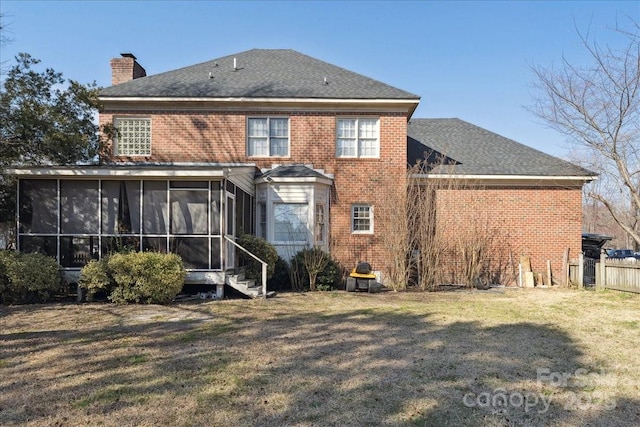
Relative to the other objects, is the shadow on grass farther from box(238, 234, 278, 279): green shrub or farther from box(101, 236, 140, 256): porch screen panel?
box(238, 234, 278, 279): green shrub

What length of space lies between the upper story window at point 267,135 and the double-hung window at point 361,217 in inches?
122

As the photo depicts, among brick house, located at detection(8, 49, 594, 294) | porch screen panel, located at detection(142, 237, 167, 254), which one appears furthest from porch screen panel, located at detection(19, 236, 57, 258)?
brick house, located at detection(8, 49, 594, 294)

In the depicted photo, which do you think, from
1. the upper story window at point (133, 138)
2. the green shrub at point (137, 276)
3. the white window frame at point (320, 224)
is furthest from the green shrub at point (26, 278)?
the white window frame at point (320, 224)

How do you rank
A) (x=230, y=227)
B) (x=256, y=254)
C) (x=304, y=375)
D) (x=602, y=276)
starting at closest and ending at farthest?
1. (x=304, y=375)
2. (x=230, y=227)
3. (x=256, y=254)
4. (x=602, y=276)

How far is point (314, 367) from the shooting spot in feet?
19.7

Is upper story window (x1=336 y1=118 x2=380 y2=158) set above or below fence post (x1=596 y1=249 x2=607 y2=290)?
above

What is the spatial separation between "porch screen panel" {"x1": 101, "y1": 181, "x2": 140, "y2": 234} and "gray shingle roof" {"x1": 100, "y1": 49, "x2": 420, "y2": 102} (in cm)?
453

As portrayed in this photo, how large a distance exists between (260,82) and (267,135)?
217cm

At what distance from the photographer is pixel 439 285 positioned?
15.1 m

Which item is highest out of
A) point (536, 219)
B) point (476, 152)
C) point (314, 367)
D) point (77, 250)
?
point (476, 152)

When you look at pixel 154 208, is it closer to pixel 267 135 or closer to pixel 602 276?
pixel 267 135

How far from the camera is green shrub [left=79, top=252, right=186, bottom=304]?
10625mm

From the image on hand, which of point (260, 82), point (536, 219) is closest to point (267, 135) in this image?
point (260, 82)

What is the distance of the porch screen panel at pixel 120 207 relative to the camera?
12.2 meters
